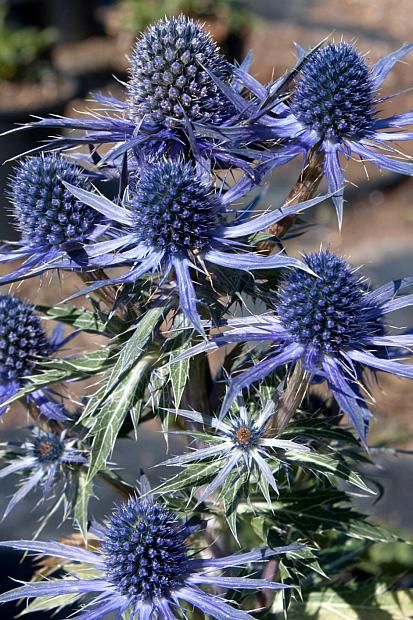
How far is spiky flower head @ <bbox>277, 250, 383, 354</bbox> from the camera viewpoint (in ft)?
3.28

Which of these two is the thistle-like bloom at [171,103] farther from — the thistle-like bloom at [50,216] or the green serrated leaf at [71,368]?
the green serrated leaf at [71,368]

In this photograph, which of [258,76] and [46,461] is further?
[258,76]

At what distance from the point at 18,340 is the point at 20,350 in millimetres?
17

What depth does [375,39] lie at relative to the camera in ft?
18.6

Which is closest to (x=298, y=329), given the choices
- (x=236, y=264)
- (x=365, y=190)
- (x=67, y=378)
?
(x=236, y=264)

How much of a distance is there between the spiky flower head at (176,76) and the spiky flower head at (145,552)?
1.75ft

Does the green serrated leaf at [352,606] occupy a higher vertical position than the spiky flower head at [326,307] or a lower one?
lower

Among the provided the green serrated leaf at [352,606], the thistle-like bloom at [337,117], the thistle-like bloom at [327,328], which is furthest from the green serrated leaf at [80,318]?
the green serrated leaf at [352,606]

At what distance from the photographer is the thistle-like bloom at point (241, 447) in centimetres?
103

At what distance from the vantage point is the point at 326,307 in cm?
102

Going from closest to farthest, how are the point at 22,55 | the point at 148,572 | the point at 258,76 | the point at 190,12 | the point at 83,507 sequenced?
the point at 148,572 → the point at 83,507 → the point at 258,76 → the point at 22,55 → the point at 190,12

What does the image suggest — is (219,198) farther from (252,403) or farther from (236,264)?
(252,403)

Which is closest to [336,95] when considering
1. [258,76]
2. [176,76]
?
[176,76]

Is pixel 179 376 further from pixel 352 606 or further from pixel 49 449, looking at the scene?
pixel 352 606
